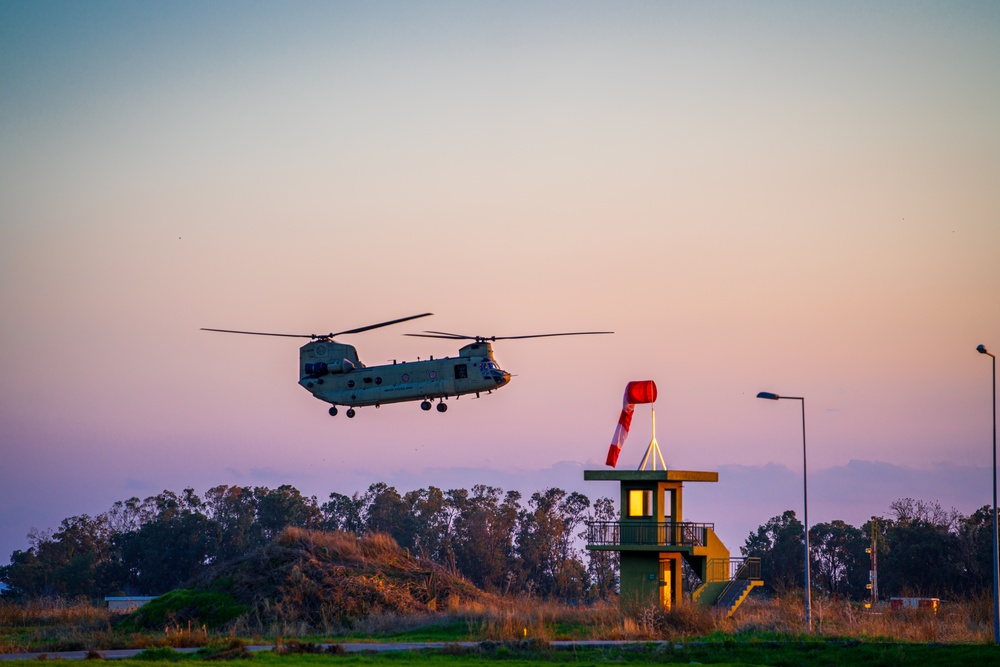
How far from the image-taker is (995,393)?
49.1m

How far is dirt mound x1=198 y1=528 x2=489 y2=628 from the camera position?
208 ft

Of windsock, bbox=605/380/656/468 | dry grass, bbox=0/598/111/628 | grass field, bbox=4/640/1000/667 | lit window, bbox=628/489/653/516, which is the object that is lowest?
dry grass, bbox=0/598/111/628

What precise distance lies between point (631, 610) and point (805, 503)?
9836 millimetres

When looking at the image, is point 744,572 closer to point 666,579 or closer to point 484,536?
point 666,579

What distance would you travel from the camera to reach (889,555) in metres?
108

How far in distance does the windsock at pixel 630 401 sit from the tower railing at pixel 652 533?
5.26 m

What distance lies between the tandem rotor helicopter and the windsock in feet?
26.7

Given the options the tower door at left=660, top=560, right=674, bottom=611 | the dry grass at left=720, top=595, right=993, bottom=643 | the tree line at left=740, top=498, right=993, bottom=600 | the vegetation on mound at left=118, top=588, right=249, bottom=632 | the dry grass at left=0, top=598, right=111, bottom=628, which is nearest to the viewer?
the dry grass at left=720, top=595, right=993, bottom=643

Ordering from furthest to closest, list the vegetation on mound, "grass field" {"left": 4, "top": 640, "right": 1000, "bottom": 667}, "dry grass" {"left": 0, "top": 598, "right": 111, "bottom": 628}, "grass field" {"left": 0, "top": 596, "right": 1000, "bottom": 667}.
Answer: "dry grass" {"left": 0, "top": 598, "right": 111, "bottom": 628}
the vegetation on mound
"grass field" {"left": 0, "top": 596, "right": 1000, "bottom": 667}
"grass field" {"left": 4, "top": 640, "right": 1000, "bottom": 667}

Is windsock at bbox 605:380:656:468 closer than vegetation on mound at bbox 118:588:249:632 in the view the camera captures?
No

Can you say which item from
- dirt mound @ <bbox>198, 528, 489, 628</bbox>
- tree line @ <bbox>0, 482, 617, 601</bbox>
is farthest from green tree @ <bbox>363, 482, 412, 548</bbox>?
dirt mound @ <bbox>198, 528, 489, 628</bbox>

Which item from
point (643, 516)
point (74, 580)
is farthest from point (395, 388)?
point (74, 580)

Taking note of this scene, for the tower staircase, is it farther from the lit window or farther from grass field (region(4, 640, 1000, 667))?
grass field (region(4, 640, 1000, 667))

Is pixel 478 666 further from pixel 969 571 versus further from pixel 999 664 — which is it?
pixel 969 571
